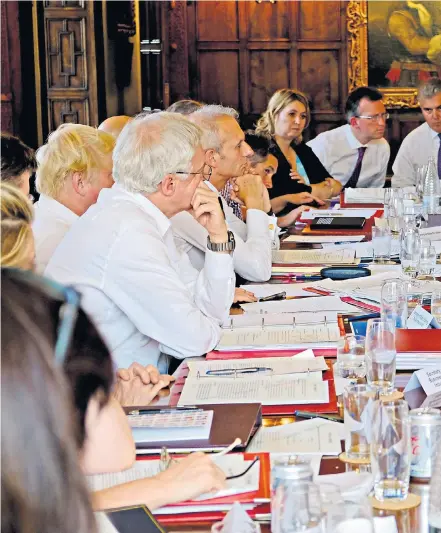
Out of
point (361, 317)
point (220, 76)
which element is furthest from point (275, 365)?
point (220, 76)

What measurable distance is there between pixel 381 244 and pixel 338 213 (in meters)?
1.49

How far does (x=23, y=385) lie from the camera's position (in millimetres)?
916

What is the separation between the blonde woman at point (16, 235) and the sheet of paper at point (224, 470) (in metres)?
0.38

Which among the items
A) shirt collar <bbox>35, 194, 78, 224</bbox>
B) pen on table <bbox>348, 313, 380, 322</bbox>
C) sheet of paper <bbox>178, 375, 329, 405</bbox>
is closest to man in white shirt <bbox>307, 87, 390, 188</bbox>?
shirt collar <bbox>35, 194, 78, 224</bbox>

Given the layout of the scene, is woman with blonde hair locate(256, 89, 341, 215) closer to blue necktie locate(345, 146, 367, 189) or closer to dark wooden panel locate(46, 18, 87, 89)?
blue necktie locate(345, 146, 367, 189)

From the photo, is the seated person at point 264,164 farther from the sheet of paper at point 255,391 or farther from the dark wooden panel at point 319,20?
the dark wooden panel at point 319,20

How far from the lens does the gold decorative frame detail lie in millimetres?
10883

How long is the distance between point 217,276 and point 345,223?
6.54 feet

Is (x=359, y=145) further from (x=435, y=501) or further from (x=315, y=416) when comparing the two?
(x=435, y=501)

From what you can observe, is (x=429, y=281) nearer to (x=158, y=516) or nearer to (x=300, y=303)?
(x=300, y=303)

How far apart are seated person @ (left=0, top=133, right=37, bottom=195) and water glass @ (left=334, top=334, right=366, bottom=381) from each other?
1353 mm

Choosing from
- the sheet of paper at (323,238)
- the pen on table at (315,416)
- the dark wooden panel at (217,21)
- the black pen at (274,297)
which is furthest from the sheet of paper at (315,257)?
the dark wooden panel at (217,21)

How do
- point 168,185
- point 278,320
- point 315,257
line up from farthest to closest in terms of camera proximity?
point 315,257 < point 168,185 < point 278,320

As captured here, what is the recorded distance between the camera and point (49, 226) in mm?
3508
